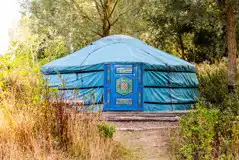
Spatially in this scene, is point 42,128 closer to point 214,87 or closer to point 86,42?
point 214,87

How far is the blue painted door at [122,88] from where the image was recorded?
9.01m

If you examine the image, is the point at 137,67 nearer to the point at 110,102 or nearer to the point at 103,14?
the point at 110,102

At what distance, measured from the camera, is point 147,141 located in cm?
538

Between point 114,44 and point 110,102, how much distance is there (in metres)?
1.74

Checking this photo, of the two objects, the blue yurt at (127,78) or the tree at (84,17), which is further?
the tree at (84,17)

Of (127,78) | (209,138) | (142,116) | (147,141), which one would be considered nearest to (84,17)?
(127,78)

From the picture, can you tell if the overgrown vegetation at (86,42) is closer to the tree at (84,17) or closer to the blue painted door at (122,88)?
the tree at (84,17)

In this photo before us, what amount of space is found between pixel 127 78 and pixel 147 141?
12.5 ft

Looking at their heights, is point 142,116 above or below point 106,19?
below

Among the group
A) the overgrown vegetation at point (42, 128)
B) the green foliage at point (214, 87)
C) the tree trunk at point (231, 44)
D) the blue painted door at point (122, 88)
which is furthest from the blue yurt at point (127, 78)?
the overgrown vegetation at point (42, 128)

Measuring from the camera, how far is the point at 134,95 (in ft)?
29.7

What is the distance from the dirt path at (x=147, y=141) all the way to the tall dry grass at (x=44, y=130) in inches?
12.8

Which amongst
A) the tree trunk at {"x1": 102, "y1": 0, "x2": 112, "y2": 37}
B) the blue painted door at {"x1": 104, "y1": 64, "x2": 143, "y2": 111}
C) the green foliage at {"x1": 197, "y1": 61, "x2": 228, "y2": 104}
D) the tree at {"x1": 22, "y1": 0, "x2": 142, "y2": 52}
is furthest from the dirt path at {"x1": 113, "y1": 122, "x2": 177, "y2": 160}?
the tree at {"x1": 22, "y1": 0, "x2": 142, "y2": 52}

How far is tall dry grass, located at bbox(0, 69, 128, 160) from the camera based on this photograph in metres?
3.80
